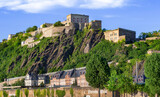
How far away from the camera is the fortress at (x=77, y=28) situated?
127m

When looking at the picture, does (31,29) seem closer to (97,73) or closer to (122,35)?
(122,35)

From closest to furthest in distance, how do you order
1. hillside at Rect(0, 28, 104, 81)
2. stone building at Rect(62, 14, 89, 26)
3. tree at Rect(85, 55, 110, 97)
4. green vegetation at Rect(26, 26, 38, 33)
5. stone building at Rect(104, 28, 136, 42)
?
tree at Rect(85, 55, 110, 97), stone building at Rect(104, 28, 136, 42), hillside at Rect(0, 28, 104, 81), stone building at Rect(62, 14, 89, 26), green vegetation at Rect(26, 26, 38, 33)

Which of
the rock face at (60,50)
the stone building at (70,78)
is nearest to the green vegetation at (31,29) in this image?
the rock face at (60,50)

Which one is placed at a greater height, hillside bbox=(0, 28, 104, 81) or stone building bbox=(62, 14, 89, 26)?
stone building bbox=(62, 14, 89, 26)

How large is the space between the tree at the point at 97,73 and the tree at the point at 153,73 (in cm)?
1314

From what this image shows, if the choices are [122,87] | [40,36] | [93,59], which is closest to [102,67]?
[93,59]

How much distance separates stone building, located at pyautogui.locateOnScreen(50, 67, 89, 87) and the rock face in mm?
20467

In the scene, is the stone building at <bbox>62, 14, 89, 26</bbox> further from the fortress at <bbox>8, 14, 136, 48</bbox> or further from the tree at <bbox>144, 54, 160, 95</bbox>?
the tree at <bbox>144, 54, 160, 95</bbox>

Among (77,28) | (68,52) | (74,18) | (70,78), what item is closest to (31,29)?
(74,18)

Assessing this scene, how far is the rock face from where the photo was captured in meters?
136

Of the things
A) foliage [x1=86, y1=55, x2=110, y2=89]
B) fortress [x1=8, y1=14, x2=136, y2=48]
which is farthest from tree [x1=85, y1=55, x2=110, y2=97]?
fortress [x1=8, y1=14, x2=136, y2=48]

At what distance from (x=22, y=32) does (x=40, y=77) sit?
77635mm

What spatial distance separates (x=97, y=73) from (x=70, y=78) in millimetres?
37949

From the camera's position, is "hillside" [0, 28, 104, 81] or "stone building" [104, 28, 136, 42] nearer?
"stone building" [104, 28, 136, 42]
